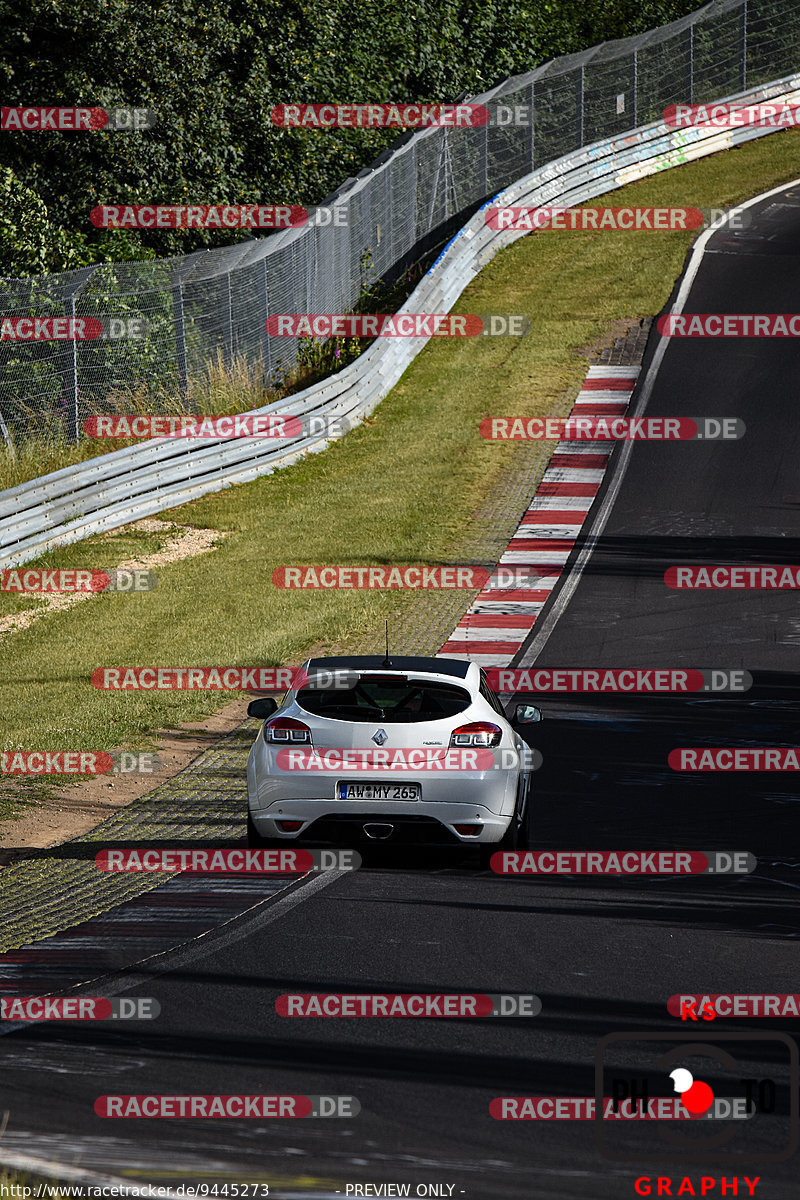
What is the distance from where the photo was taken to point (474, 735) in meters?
10.5

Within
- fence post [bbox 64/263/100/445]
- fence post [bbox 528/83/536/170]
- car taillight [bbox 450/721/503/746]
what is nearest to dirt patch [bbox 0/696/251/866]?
car taillight [bbox 450/721/503/746]

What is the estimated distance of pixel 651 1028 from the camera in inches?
291

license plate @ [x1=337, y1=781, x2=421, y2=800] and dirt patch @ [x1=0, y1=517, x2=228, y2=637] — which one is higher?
license plate @ [x1=337, y1=781, x2=421, y2=800]

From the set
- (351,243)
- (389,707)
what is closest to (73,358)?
(351,243)

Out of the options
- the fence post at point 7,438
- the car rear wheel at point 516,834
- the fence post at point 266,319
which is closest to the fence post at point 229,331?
the fence post at point 266,319

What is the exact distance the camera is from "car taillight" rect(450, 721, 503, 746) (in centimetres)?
1046

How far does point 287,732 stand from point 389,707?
2.82 ft

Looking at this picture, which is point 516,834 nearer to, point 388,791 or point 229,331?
point 388,791

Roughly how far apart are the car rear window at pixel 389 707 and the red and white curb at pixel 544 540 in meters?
4.94

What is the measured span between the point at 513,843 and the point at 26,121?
2675 cm

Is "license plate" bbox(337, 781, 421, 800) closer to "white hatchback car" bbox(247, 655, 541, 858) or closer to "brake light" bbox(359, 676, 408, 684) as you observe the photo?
"white hatchback car" bbox(247, 655, 541, 858)

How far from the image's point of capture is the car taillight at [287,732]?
34.3 feet

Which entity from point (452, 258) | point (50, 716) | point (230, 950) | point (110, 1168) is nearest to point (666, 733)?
point (50, 716)

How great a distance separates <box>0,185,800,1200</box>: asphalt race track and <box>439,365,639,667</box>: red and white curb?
2.77 m
